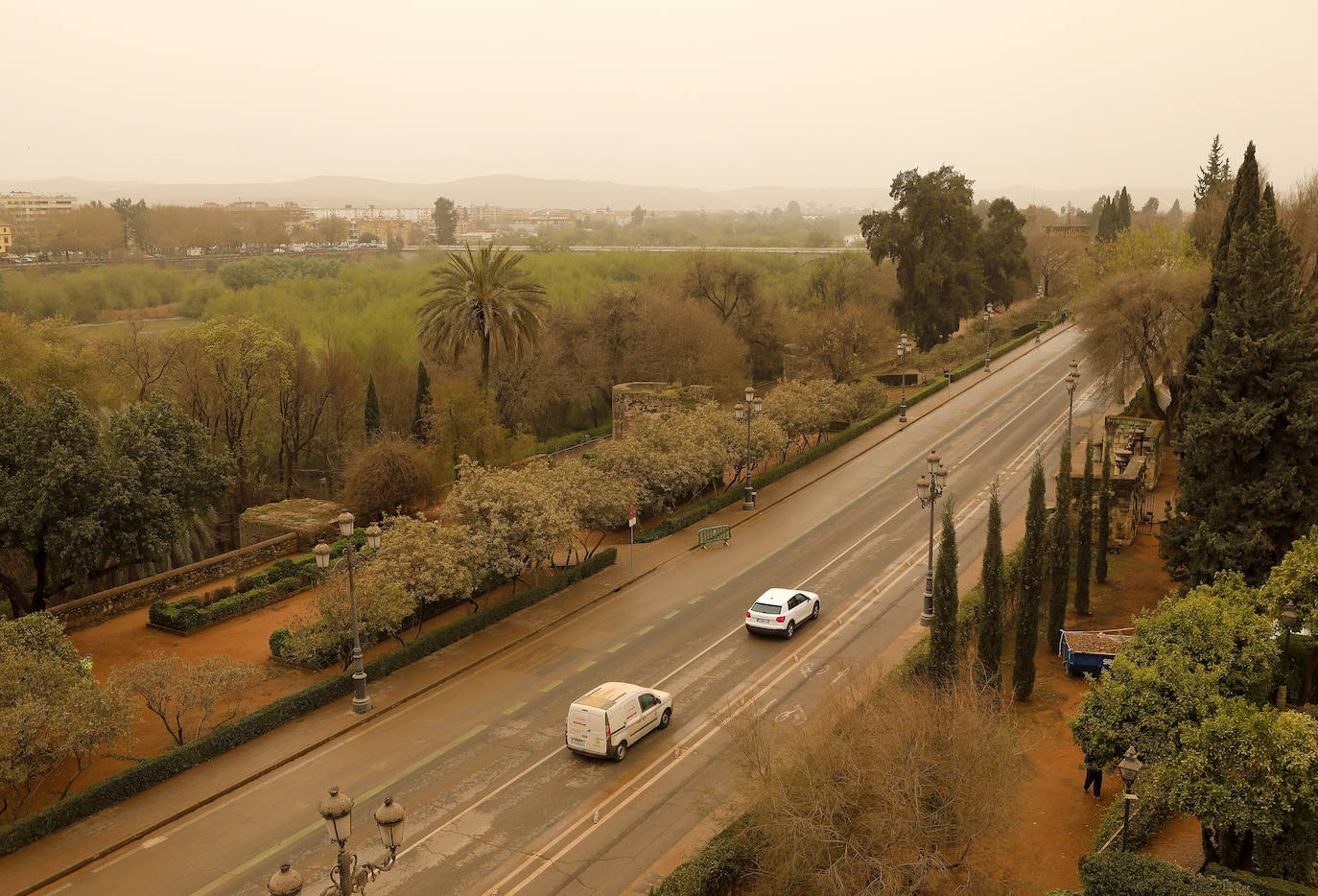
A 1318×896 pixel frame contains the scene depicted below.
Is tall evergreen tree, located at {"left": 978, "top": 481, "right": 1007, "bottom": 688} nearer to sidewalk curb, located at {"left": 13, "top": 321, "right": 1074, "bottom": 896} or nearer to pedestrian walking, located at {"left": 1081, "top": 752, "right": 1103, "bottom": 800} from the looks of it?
pedestrian walking, located at {"left": 1081, "top": 752, "right": 1103, "bottom": 800}

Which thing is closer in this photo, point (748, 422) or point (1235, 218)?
point (1235, 218)

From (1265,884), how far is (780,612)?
1441cm

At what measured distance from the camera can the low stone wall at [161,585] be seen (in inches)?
1206

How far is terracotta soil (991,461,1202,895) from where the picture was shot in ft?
60.6

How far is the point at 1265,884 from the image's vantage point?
16109 mm

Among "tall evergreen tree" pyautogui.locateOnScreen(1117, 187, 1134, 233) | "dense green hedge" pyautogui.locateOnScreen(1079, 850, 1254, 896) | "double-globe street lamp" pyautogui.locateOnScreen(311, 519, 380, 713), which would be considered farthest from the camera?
"tall evergreen tree" pyautogui.locateOnScreen(1117, 187, 1134, 233)

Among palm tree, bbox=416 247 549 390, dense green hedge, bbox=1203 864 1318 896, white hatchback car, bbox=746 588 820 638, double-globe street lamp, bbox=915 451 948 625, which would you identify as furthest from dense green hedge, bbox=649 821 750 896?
palm tree, bbox=416 247 549 390

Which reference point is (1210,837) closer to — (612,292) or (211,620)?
(211,620)

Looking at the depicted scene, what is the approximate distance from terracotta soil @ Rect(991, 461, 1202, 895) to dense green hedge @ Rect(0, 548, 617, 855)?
51.0 ft

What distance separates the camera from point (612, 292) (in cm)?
6619

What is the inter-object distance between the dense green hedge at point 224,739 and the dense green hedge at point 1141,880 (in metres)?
18.0

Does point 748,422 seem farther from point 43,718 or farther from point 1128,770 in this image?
point 43,718

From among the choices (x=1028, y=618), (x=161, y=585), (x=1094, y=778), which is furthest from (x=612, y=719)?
(x=161, y=585)

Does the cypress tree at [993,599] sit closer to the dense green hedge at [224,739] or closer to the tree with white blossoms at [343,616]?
the dense green hedge at [224,739]
